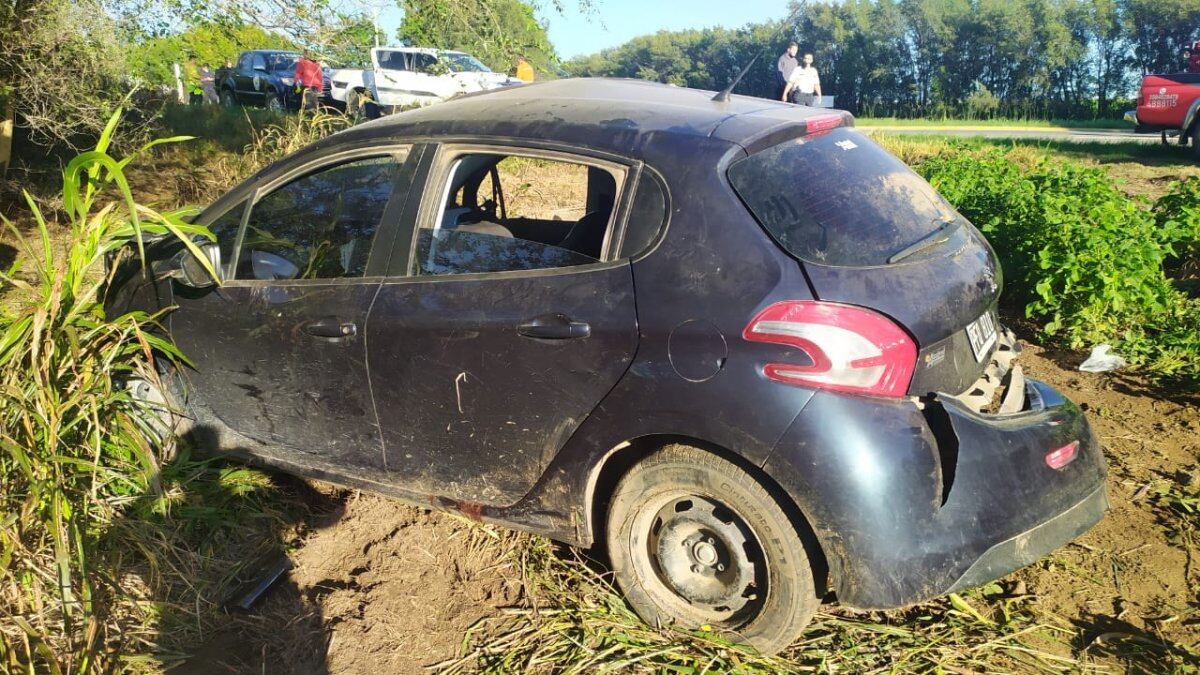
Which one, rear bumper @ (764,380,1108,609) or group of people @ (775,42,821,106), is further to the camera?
group of people @ (775,42,821,106)

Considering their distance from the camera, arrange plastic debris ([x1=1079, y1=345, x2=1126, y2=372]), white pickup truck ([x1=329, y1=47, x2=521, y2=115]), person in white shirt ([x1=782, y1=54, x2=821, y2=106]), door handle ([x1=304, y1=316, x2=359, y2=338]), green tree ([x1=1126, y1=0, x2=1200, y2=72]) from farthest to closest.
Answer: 1. green tree ([x1=1126, y1=0, x2=1200, y2=72])
2. person in white shirt ([x1=782, y1=54, x2=821, y2=106])
3. white pickup truck ([x1=329, y1=47, x2=521, y2=115])
4. plastic debris ([x1=1079, y1=345, x2=1126, y2=372])
5. door handle ([x1=304, y1=316, x2=359, y2=338])

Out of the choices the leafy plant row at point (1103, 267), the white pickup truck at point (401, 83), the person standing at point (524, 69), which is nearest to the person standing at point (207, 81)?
the white pickup truck at point (401, 83)

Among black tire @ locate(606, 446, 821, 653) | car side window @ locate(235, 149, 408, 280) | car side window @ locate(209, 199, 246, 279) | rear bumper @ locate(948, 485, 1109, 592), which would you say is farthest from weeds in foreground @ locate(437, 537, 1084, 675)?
car side window @ locate(209, 199, 246, 279)

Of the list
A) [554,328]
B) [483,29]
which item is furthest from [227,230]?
[483,29]

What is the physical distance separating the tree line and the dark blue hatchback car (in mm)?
26492

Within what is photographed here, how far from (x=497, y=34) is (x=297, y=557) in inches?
231

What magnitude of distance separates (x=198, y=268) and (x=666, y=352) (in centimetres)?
211

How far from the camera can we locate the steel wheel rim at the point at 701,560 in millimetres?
2740

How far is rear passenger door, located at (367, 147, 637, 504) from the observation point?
2.79 metres

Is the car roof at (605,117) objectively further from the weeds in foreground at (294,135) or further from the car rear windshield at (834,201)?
the weeds in foreground at (294,135)

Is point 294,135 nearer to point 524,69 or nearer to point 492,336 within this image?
point 524,69

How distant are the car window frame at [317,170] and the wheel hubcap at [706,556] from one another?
1393 millimetres

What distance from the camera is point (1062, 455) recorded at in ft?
9.04

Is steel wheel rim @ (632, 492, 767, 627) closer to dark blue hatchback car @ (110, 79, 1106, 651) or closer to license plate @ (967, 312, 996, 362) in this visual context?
dark blue hatchback car @ (110, 79, 1106, 651)
